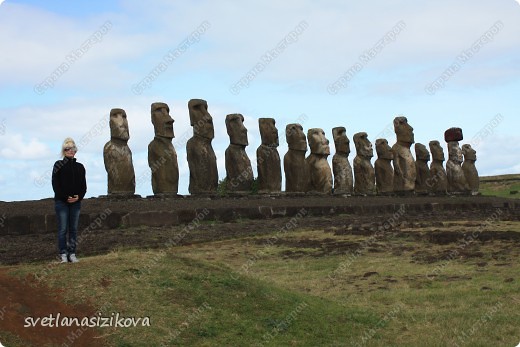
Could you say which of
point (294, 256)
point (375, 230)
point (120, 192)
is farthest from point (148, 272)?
point (120, 192)

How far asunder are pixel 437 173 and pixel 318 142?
777 cm

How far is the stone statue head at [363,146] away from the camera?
28.2 metres

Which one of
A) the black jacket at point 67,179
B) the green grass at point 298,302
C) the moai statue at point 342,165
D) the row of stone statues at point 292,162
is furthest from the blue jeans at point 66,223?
the moai statue at point 342,165

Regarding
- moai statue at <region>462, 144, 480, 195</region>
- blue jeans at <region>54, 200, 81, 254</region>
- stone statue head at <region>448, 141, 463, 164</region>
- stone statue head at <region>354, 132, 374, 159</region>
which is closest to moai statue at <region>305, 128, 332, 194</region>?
stone statue head at <region>354, 132, 374, 159</region>

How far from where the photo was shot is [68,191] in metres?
9.71

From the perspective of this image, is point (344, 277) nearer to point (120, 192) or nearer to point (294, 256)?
point (294, 256)

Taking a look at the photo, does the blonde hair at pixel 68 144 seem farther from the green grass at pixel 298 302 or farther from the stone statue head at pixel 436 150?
the stone statue head at pixel 436 150

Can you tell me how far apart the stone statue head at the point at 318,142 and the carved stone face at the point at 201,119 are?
17.5 feet

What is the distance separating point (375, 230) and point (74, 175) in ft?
28.7

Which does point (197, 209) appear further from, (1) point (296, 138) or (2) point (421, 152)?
(2) point (421, 152)

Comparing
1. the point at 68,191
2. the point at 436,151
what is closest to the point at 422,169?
the point at 436,151
